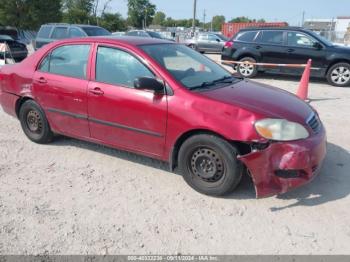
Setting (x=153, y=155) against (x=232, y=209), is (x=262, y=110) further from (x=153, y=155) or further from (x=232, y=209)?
(x=153, y=155)

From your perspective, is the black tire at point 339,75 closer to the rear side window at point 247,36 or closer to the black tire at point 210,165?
the rear side window at point 247,36

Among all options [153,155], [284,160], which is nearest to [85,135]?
[153,155]

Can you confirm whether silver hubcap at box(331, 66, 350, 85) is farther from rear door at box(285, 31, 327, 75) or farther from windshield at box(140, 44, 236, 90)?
windshield at box(140, 44, 236, 90)

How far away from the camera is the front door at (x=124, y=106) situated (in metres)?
4.08

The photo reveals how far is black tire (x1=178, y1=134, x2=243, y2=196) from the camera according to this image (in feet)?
12.1

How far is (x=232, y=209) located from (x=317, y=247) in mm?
877

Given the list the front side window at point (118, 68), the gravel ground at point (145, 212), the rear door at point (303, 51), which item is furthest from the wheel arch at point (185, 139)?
the rear door at point (303, 51)

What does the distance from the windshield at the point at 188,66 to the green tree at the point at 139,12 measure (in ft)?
290

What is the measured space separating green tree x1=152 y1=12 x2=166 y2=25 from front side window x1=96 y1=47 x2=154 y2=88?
13544 cm

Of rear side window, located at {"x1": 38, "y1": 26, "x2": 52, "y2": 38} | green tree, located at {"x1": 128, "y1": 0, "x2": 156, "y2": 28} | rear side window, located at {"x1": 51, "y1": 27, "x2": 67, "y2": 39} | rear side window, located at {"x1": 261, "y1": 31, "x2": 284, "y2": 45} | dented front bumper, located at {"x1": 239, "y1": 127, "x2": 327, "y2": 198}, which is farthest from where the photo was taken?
green tree, located at {"x1": 128, "y1": 0, "x2": 156, "y2": 28}

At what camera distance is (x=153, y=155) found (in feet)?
14.0

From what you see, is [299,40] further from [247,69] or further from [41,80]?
[41,80]

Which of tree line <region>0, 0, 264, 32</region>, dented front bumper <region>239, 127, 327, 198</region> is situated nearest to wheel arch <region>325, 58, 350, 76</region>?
dented front bumper <region>239, 127, 327, 198</region>

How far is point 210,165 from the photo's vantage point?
384 centimetres
